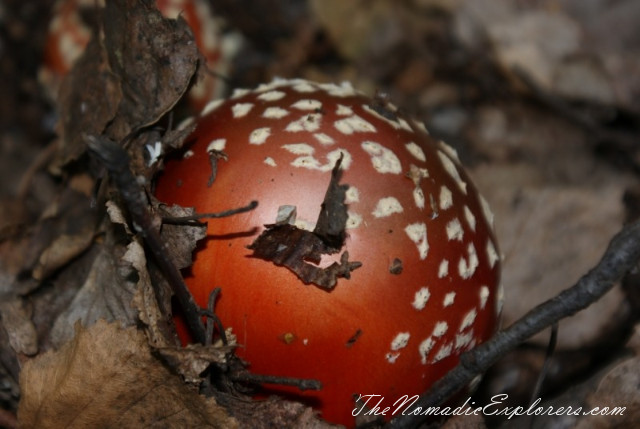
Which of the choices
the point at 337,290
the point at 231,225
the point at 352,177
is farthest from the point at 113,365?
the point at 352,177

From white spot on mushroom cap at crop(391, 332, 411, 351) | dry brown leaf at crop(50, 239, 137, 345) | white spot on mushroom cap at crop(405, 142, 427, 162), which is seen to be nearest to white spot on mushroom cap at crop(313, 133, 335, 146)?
white spot on mushroom cap at crop(405, 142, 427, 162)

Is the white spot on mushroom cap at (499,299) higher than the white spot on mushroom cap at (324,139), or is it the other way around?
the white spot on mushroom cap at (324,139)

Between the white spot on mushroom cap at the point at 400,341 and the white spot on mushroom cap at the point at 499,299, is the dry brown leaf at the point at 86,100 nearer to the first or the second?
the white spot on mushroom cap at the point at 400,341

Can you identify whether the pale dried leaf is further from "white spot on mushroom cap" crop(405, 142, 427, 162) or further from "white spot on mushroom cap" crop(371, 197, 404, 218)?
"white spot on mushroom cap" crop(405, 142, 427, 162)

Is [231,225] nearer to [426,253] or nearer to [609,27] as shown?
[426,253]

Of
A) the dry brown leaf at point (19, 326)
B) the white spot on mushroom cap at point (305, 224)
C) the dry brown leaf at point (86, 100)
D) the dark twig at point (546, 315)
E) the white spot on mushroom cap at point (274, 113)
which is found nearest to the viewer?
the dark twig at point (546, 315)

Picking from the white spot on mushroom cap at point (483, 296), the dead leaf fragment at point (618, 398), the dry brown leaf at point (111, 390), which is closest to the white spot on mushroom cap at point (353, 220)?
the white spot on mushroom cap at point (483, 296)
